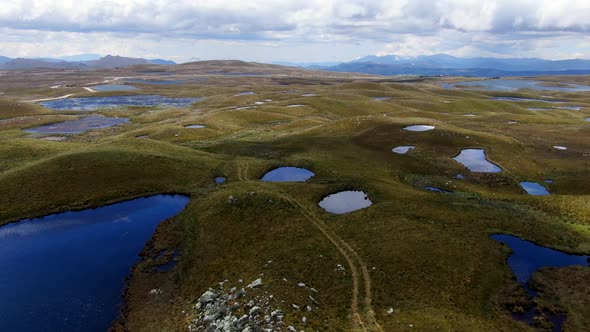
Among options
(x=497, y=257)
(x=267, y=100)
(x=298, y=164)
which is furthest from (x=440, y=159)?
(x=267, y=100)

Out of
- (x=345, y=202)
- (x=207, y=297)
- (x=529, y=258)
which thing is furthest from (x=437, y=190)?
(x=207, y=297)

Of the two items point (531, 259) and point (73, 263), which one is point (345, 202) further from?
point (73, 263)

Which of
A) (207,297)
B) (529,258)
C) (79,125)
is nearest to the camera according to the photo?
(207,297)

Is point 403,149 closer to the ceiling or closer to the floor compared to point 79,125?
closer to the ceiling

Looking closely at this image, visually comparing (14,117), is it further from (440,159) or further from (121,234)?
(440,159)

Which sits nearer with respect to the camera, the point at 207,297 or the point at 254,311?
the point at 254,311

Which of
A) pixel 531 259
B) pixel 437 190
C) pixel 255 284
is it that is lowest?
pixel 255 284

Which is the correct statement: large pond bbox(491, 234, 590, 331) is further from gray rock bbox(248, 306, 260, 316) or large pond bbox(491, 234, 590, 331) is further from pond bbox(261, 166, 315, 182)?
pond bbox(261, 166, 315, 182)
